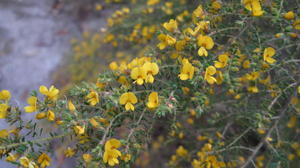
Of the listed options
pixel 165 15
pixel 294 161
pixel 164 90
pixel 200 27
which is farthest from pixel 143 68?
pixel 294 161

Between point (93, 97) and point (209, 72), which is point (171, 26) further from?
point (93, 97)

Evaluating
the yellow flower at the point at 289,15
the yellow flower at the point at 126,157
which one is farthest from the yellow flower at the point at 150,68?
the yellow flower at the point at 289,15

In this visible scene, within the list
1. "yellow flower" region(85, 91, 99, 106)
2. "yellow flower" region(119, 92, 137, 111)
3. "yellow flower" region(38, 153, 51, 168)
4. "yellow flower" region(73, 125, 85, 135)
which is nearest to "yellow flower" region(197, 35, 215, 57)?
"yellow flower" region(119, 92, 137, 111)

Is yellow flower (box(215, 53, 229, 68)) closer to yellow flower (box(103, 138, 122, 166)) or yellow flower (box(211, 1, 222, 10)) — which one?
yellow flower (box(211, 1, 222, 10))

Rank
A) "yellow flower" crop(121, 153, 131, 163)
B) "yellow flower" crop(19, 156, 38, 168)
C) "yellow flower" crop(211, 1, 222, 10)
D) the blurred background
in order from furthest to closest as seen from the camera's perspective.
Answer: the blurred background < "yellow flower" crop(211, 1, 222, 10) < "yellow flower" crop(121, 153, 131, 163) < "yellow flower" crop(19, 156, 38, 168)

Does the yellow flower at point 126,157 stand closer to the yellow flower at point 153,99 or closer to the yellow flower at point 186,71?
the yellow flower at point 153,99

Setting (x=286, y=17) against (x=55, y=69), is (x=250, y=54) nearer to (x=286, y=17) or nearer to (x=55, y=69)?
(x=286, y=17)

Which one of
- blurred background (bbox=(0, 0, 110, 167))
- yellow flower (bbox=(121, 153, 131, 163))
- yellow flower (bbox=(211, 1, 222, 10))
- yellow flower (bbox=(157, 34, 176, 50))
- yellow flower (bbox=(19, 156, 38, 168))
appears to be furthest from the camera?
blurred background (bbox=(0, 0, 110, 167))
